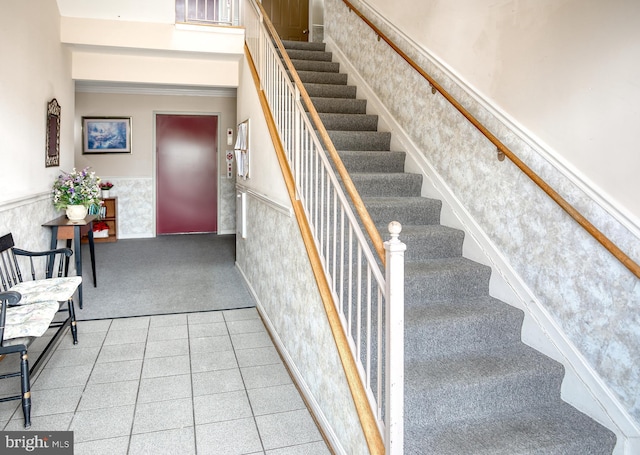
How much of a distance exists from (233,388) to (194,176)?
570 cm

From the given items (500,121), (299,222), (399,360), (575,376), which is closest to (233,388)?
(299,222)

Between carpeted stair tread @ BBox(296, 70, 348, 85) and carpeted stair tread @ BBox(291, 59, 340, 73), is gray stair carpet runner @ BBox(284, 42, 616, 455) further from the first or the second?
carpeted stair tread @ BBox(291, 59, 340, 73)

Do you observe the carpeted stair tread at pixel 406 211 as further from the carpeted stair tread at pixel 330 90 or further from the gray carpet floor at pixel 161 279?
the gray carpet floor at pixel 161 279

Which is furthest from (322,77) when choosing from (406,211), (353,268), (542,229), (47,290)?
(47,290)

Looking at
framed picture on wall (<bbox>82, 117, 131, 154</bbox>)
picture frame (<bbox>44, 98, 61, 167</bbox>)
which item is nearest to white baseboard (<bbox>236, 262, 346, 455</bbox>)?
picture frame (<bbox>44, 98, 61, 167</bbox>)

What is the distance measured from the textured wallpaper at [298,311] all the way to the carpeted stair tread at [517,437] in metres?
0.32

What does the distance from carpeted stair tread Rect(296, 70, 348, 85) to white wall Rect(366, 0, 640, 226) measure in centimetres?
199

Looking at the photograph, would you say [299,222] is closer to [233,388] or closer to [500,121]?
[233,388]

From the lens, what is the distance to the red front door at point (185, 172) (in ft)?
25.8

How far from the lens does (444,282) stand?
110 inches

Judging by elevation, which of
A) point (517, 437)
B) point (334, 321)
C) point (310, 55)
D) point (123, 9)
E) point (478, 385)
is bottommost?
point (517, 437)

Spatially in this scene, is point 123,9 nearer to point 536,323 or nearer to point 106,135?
point 106,135

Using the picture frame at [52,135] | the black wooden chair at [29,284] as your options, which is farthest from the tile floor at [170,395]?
the picture frame at [52,135]

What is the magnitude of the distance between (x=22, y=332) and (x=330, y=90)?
11.6ft
